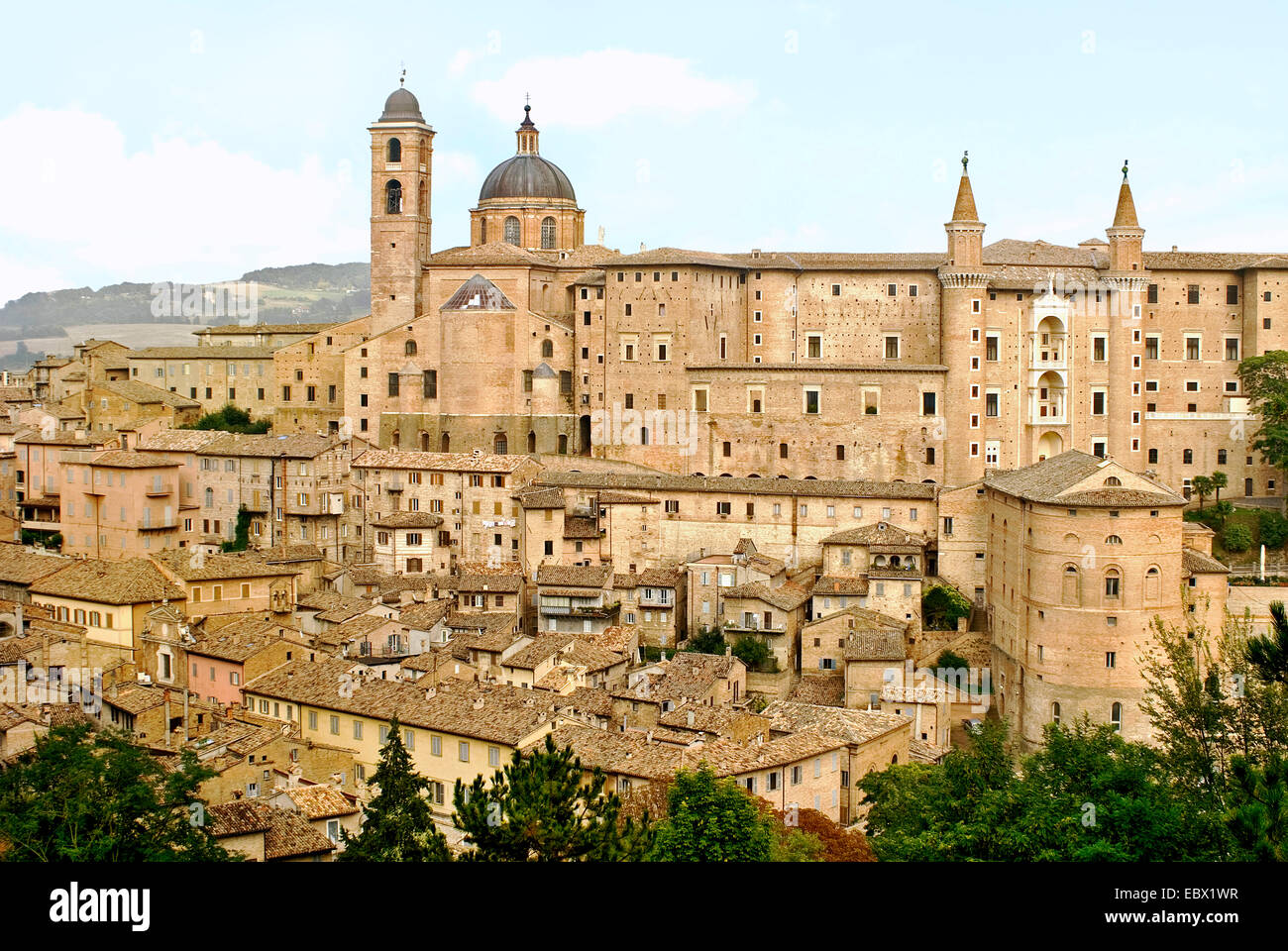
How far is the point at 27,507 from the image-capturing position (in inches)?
2077

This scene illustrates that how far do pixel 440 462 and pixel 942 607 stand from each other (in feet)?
53.9

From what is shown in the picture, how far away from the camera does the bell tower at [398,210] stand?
59.3m

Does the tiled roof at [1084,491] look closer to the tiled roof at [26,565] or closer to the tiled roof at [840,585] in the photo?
the tiled roof at [840,585]

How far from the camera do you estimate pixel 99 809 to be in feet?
64.7

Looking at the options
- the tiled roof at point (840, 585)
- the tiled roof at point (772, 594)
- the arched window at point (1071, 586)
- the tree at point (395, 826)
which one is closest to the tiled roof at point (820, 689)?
the tiled roof at point (772, 594)

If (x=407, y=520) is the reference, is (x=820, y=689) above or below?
below

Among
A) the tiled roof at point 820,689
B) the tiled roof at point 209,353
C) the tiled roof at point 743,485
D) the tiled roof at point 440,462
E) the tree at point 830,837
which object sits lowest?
the tree at point 830,837

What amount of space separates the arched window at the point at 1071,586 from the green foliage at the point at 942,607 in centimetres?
495

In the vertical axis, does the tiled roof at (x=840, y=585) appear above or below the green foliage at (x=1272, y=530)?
below

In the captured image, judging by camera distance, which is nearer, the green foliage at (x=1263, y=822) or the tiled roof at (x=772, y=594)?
the green foliage at (x=1263, y=822)

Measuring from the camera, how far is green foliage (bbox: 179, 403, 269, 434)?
59625 mm

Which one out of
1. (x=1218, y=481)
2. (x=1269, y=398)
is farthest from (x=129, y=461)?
(x=1269, y=398)

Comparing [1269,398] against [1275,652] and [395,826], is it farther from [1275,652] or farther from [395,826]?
[395,826]
